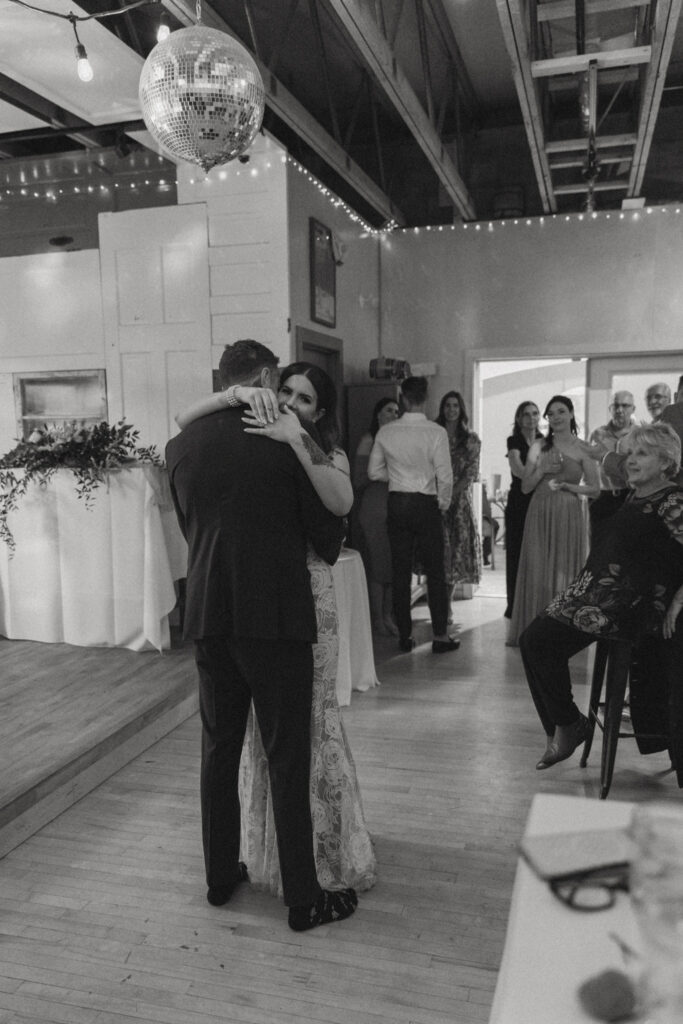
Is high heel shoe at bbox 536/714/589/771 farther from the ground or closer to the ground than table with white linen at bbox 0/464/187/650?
closer to the ground

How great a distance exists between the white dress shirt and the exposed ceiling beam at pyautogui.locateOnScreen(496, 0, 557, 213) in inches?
72.3

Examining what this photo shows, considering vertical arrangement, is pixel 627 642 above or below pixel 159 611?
above

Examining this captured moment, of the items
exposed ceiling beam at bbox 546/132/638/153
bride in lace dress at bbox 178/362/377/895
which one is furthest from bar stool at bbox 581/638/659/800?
exposed ceiling beam at bbox 546/132/638/153

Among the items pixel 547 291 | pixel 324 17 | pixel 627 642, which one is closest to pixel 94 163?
pixel 324 17

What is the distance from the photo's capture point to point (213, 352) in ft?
17.1

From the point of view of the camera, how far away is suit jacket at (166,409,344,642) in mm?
1967

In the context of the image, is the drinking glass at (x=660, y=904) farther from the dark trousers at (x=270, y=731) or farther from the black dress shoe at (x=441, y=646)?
the black dress shoe at (x=441, y=646)

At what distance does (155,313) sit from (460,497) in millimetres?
2457

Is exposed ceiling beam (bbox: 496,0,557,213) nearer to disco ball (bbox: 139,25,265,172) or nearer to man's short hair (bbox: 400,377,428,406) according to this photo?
disco ball (bbox: 139,25,265,172)

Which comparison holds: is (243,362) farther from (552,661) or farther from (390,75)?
(390,75)

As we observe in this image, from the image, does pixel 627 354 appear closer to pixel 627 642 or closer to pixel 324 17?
pixel 324 17

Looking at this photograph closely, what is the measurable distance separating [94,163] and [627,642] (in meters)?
5.42

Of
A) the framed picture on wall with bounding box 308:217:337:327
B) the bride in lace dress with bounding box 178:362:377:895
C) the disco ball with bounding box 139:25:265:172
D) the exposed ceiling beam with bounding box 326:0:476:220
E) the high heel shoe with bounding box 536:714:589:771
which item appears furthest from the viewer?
the framed picture on wall with bounding box 308:217:337:327

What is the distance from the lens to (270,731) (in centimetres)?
206
